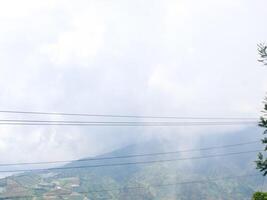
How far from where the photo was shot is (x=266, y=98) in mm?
53469

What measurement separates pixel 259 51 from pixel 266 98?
588 centimetres

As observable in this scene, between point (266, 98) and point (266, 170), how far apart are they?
8.70 meters

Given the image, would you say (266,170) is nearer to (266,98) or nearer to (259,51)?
(266,98)

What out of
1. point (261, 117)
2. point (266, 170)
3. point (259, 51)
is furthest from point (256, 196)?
point (259, 51)

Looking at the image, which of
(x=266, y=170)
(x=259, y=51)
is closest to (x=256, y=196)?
(x=266, y=170)

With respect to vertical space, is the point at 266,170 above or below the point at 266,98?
below

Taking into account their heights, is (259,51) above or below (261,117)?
above

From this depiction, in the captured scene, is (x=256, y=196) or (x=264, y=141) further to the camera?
(x=256, y=196)

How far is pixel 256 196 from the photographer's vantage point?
218 feet

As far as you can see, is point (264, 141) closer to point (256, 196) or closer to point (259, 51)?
point (259, 51)

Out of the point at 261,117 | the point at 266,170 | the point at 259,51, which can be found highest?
the point at 259,51

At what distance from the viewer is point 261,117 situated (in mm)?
53938

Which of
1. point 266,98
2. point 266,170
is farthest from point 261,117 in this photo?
point 266,170

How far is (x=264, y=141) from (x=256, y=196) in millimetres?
15046
